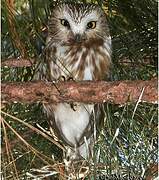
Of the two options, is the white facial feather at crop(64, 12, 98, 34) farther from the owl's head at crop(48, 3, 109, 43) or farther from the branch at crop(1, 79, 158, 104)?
the branch at crop(1, 79, 158, 104)

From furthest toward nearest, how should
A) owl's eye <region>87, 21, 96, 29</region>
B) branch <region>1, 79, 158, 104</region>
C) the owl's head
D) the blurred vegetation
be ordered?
owl's eye <region>87, 21, 96, 29</region> < the owl's head < the blurred vegetation < branch <region>1, 79, 158, 104</region>

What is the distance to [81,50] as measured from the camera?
4.63ft

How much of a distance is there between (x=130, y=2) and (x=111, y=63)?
271 mm

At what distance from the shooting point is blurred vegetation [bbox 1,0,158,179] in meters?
0.95

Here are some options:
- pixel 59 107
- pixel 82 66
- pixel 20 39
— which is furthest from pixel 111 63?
pixel 20 39

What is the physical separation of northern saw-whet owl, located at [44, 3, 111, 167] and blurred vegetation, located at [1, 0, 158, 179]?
65 millimetres

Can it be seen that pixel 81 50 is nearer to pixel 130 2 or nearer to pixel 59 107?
pixel 59 107

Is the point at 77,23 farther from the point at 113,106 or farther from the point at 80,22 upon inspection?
the point at 113,106

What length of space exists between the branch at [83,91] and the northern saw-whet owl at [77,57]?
44cm

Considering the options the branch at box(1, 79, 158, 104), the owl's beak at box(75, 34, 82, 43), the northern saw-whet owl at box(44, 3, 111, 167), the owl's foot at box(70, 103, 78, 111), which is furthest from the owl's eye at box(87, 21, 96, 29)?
the branch at box(1, 79, 158, 104)

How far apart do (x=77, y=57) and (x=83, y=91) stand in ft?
1.76

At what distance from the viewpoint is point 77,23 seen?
55.0 inches

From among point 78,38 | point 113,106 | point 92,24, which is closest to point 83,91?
point 113,106

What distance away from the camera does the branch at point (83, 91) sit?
837 millimetres
